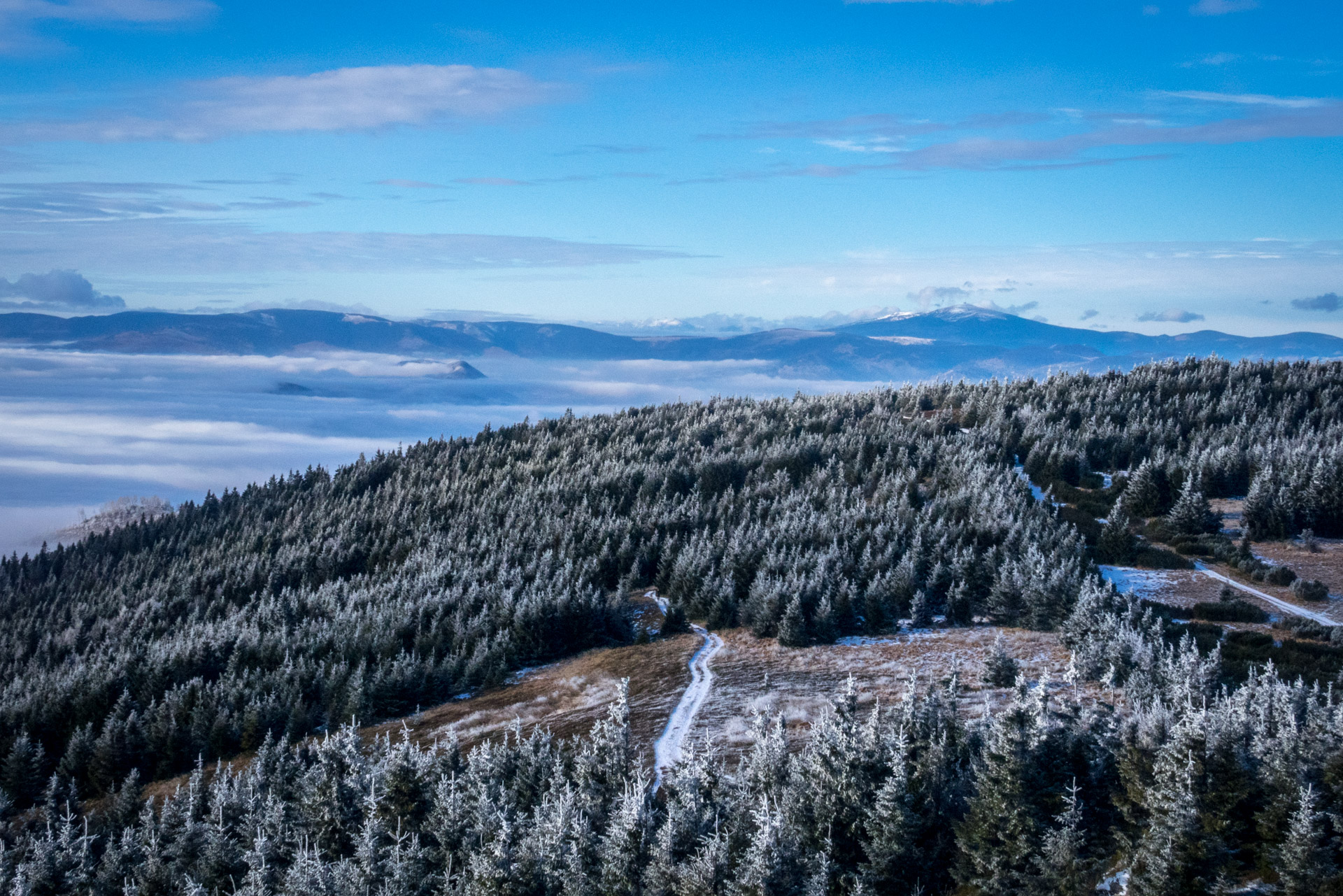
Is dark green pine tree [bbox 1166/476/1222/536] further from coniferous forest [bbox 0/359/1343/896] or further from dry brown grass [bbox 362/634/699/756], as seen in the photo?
dry brown grass [bbox 362/634/699/756]

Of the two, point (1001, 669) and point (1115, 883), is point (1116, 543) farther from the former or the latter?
point (1115, 883)

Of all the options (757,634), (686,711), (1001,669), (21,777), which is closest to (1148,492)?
(757,634)

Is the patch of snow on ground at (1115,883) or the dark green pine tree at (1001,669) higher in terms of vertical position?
the dark green pine tree at (1001,669)

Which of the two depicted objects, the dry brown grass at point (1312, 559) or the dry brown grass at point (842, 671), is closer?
the dry brown grass at point (842, 671)

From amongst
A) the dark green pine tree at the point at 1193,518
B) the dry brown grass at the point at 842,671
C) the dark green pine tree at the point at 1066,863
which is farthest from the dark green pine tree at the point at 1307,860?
the dark green pine tree at the point at 1193,518

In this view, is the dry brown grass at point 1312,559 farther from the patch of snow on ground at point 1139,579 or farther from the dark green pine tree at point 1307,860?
the dark green pine tree at point 1307,860

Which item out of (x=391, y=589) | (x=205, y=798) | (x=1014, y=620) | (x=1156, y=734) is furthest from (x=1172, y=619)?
(x=391, y=589)

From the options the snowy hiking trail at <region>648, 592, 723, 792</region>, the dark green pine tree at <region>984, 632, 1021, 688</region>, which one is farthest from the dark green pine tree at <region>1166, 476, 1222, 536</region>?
the snowy hiking trail at <region>648, 592, 723, 792</region>

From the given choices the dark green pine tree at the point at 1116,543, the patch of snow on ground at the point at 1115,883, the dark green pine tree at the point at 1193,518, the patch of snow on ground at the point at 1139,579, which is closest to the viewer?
the patch of snow on ground at the point at 1115,883
